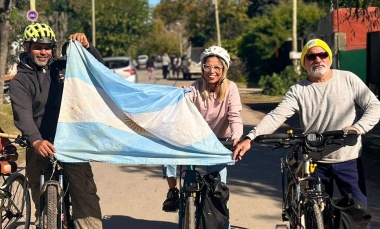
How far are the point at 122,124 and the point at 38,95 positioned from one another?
0.70 meters

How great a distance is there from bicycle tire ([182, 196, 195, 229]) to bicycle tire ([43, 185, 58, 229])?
0.99m

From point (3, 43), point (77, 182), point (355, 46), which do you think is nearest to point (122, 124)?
point (77, 182)

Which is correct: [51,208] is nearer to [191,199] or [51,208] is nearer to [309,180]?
[191,199]

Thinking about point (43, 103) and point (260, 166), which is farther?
point (260, 166)

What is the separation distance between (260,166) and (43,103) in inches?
235

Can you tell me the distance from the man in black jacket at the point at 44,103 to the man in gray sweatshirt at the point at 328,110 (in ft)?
4.32

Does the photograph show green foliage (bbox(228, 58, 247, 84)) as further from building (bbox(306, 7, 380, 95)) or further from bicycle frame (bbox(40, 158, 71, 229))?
bicycle frame (bbox(40, 158, 71, 229))

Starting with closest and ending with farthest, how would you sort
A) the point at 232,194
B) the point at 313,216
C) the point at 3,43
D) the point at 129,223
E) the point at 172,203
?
1. the point at 313,216
2. the point at 172,203
3. the point at 129,223
4. the point at 232,194
5. the point at 3,43

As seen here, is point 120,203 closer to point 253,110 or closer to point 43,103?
point 43,103

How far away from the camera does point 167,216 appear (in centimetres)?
791

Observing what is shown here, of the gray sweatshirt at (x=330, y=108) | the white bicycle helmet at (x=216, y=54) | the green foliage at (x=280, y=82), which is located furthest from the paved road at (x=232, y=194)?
the green foliage at (x=280, y=82)

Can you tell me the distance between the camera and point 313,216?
16.2 ft

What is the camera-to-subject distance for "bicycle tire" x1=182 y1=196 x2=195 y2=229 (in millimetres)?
5555

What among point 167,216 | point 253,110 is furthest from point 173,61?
point 167,216
